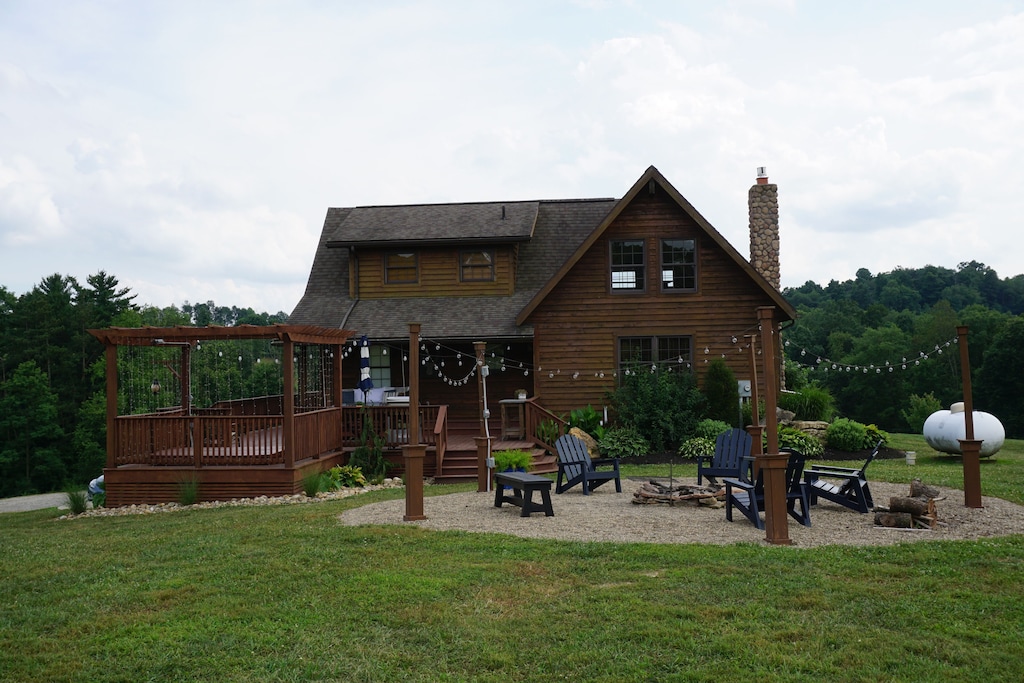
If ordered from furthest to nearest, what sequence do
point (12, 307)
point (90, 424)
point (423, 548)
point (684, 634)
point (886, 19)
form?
point (12, 307), point (90, 424), point (886, 19), point (423, 548), point (684, 634)

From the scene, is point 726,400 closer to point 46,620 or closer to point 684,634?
point 684,634

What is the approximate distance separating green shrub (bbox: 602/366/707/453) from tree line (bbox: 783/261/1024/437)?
6817 mm

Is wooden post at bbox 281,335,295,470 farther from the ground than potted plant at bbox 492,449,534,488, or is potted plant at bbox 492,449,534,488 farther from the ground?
wooden post at bbox 281,335,295,470

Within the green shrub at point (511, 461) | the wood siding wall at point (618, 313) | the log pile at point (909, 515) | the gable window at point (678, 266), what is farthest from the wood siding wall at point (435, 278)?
the log pile at point (909, 515)

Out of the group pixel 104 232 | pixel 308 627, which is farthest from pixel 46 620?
pixel 104 232

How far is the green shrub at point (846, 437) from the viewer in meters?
17.4

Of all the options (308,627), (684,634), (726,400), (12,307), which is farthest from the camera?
(12,307)

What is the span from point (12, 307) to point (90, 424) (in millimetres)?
14357

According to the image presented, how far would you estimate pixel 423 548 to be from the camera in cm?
856

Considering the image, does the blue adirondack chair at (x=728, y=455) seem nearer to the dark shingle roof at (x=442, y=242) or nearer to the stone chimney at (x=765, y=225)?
the dark shingle roof at (x=442, y=242)

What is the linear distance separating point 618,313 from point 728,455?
7221 mm

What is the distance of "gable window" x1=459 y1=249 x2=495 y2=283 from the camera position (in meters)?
21.2

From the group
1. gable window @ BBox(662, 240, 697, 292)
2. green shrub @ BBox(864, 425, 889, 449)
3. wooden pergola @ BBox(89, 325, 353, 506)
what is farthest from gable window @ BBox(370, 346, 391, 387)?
green shrub @ BBox(864, 425, 889, 449)

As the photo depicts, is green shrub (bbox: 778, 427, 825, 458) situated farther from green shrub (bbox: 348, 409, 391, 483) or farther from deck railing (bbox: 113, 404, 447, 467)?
deck railing (bbox: 113, 404, 447, 467)
